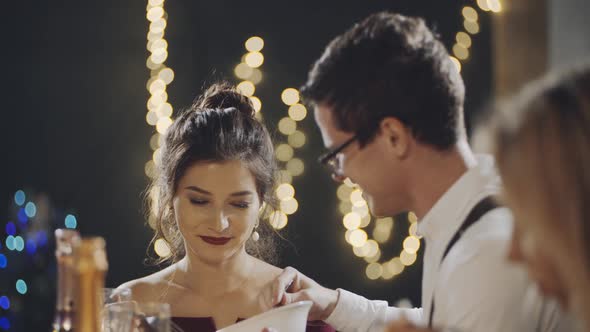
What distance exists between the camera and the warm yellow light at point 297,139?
4414 millimetres

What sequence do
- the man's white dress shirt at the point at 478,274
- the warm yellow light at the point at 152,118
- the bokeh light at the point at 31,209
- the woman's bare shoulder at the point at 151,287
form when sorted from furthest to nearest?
the bokeh light at the point at 31,209
the warm yellow light at the point at 152,118
the woman's bare shoulder at the point at 151,287
the man's white dress shirt at the point at 478,274

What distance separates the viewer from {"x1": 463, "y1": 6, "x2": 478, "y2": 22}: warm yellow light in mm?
4074

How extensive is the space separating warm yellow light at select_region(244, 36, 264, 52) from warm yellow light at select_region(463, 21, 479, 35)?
1.10 m

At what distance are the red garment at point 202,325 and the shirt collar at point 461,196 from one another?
890mm

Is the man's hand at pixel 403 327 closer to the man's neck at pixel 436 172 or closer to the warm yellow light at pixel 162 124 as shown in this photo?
the man's neck at pixel 436 172

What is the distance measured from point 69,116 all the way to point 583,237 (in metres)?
4.29

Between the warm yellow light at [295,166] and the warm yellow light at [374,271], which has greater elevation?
the warm yellow light at [295,166]

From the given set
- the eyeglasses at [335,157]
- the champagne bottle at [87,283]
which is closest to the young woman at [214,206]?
the eyeglasses at [335,157]

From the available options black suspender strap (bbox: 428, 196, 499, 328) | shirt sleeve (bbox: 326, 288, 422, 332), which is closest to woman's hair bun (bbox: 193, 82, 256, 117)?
shirt sleeve (bbox: 326, 288, 422, 332)

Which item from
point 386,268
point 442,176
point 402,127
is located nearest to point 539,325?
point 442,176

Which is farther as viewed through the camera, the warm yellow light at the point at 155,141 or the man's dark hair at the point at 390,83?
the warm yellow light at the point at 155,141

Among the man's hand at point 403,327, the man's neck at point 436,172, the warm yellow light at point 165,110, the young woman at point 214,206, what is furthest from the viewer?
the warm yellow light at point 165,110

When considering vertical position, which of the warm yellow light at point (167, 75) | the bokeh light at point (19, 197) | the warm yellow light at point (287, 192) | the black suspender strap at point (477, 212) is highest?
the warm yellow light at point (167, 75)

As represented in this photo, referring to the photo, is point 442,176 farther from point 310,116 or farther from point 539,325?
point 310,116
